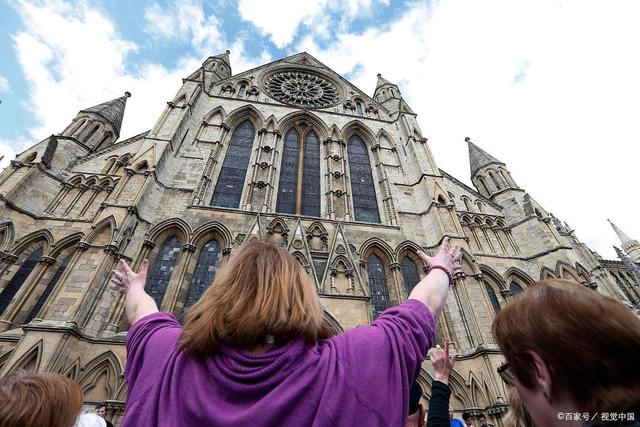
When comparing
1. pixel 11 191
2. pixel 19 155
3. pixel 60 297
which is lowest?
pixel 60 297

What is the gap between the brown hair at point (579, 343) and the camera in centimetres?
88

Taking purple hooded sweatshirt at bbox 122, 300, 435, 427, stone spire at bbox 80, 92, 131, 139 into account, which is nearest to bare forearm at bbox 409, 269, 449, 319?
purple hooded sweatshirt at bbox 122, 300, 435, 427

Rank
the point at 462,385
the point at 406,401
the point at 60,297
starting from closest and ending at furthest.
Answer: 1. the point at 406,401
2. the point at 60,297
3. the point at 462,385

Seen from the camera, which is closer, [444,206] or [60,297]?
[60,297]

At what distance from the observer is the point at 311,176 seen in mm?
12844

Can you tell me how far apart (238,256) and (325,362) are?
0.63 m

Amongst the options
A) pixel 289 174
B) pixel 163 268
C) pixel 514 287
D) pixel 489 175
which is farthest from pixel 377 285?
pixel 489 175

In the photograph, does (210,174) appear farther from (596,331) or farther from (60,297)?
(596,331)

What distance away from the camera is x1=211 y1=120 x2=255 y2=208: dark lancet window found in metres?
11.2

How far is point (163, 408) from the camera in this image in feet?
2.82

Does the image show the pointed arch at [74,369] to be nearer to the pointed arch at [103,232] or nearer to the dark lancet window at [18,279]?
the pointed arch at [103,232]

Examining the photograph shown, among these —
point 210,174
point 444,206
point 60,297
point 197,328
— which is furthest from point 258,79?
point 197,328

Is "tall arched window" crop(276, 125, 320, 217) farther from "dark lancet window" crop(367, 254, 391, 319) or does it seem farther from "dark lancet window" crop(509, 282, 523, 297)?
"dark lancet window" crop(509, 282, 523, 297)

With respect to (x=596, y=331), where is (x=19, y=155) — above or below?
above
